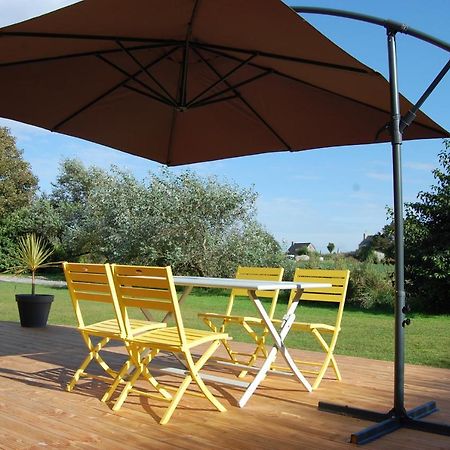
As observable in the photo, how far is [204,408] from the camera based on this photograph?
3.85m

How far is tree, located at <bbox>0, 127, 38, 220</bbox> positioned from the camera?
97.2 feet

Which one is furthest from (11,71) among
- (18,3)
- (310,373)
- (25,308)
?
(25,308)

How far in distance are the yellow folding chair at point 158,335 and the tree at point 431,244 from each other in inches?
397

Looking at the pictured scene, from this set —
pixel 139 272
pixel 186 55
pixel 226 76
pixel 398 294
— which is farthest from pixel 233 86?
pixel 398 294

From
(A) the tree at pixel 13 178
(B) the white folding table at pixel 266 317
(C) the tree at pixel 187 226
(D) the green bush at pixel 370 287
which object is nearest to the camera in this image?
(B) the white folding table at pixel 266 317

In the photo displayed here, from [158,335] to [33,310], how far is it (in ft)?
15.1

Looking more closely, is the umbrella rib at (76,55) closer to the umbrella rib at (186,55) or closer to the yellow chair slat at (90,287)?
the umbrella rib at (186,55)

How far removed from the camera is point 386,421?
11.3ft

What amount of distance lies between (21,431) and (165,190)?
609 inches

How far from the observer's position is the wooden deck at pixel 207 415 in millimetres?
3135

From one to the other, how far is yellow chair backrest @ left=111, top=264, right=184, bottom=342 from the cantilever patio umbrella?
132 centimetres

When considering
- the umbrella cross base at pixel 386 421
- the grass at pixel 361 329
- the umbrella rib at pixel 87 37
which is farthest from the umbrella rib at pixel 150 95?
the grass at pixel 361 329

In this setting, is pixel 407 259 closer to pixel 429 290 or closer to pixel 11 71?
pixel 429 290

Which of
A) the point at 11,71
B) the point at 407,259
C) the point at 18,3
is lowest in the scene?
the point at 407,259
